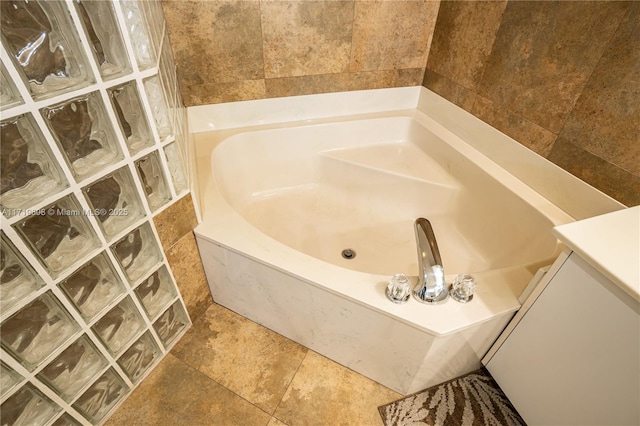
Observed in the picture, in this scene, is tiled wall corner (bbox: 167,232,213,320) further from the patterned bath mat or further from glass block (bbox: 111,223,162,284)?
the patterned bath mat

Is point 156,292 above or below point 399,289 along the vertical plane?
below

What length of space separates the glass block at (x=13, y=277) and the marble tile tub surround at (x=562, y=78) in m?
1.56

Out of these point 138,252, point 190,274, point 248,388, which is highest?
point 138,252

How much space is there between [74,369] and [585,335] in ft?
4.23

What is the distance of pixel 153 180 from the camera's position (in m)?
0.92

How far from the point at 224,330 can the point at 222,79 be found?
109cm

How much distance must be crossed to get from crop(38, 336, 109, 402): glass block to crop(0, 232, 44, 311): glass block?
22cm

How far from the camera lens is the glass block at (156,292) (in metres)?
1.02

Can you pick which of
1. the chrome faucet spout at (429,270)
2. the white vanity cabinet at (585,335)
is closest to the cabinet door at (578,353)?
the white vanity cabinet at (585,335)

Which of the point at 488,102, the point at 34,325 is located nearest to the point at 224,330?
the point at 34,325

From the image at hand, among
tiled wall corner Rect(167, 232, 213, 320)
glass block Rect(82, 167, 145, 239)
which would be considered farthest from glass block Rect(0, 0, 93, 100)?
tiled wall corner Rect(167, 232, 213, 320)

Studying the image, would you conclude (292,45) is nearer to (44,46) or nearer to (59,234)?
Result: (44,46)

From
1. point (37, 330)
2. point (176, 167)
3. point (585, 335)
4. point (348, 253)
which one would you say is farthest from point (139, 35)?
point (585, 335)

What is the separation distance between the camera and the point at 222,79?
1.46m
